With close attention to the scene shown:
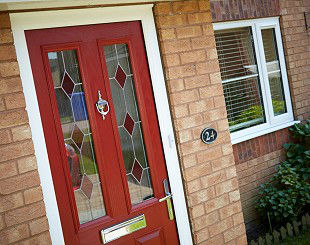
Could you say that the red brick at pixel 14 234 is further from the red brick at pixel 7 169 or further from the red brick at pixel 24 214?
the red brick at pixel 7 169

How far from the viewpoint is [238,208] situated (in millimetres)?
3652

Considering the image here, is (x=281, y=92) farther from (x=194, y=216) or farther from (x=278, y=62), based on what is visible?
(x=194, y=216)

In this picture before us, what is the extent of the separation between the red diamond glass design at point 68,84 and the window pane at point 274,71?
3683 millimetres

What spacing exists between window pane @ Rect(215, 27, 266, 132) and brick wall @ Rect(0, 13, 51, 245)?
3242 mm

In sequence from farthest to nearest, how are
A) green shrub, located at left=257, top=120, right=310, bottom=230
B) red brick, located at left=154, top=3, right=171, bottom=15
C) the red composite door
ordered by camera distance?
green shrub, located at left=257, top=120, right=310, bottom=230 → red brick, located at left=154, top=3, right=171, bottom=15 → the red composite door

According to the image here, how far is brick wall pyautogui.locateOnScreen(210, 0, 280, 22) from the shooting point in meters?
4.93

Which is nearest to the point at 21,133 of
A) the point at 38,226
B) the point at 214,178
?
the point at 38,226

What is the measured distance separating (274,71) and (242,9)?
3.75 ft


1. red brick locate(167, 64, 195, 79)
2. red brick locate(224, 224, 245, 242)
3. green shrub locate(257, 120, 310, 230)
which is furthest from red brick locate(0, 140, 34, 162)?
green shrub locate(257, 120, 310, 230)

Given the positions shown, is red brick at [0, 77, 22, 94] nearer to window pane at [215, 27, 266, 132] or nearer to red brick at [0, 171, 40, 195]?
red brick at [0, 171, 40, 195]

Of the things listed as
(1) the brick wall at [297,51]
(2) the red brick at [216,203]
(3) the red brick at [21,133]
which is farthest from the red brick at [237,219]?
(1) the brick wall at [297,51]

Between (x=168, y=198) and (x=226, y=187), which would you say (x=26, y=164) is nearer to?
(x=168, y=198)

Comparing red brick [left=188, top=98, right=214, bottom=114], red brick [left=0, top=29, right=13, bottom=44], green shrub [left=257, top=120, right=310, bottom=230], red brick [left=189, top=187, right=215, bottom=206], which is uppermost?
red brick [left=0, top=29, right=13, bottom=44]

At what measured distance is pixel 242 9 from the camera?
5191 millimetres
